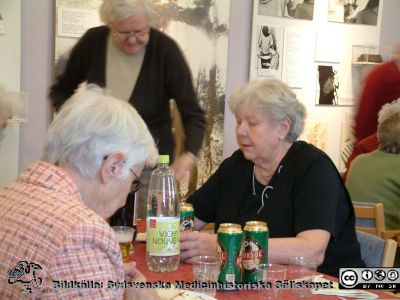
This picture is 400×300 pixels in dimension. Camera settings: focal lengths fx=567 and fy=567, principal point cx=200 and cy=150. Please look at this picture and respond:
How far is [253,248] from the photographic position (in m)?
1.50

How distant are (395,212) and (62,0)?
2236 millimetres

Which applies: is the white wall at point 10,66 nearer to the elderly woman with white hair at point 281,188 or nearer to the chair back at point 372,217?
the elderly woman with white hair at point 281,188

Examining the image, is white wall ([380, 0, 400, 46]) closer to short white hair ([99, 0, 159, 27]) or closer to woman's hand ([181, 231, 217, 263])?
short white hair ([99, 0, 159, 27])

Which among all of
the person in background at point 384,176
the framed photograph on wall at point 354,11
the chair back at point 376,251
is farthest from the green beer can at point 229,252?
the framed photograph on wall at point 354,11

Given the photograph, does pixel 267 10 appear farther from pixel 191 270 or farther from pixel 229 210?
pixel 191 270

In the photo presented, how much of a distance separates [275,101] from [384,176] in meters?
1.19

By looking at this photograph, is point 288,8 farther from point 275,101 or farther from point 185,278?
point 185,278

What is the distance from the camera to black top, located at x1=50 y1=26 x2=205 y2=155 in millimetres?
2594

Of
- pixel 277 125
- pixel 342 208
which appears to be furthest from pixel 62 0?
pixel 342 208

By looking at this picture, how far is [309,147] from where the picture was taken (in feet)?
6.88

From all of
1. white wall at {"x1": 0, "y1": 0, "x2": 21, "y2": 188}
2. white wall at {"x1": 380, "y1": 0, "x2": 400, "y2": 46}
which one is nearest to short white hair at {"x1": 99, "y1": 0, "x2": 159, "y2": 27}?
white wall at {"x1": 0, "y1": 0, "x2": 21, "y2": 188}

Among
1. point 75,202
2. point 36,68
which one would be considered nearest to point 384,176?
point 36,68

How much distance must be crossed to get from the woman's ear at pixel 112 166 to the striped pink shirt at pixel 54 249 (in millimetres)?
106

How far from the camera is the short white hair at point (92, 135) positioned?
3.98 feet
